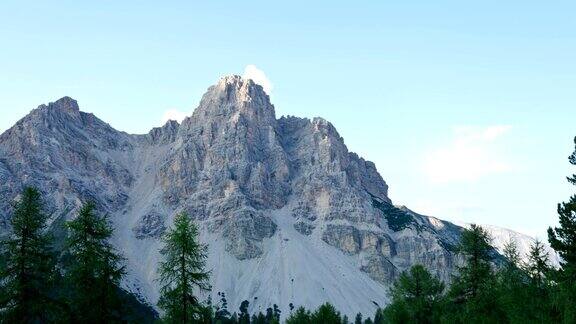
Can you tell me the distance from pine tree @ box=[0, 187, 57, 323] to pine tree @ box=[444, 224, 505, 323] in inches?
1471

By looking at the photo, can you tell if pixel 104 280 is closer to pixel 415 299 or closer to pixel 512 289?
pixel 512 289

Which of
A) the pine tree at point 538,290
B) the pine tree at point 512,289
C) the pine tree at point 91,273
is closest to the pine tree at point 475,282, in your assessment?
the pine tree at point 512,289

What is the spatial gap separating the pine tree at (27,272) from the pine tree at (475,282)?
123ft

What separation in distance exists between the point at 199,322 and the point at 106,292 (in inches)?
277

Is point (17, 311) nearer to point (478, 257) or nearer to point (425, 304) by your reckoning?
point (478, 257)

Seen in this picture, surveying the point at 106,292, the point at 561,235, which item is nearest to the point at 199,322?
the point at 106,292

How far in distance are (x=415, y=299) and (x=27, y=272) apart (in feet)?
153

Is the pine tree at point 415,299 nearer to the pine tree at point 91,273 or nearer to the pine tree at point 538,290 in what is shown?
the pine tree at point 538,290

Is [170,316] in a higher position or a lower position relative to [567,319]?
lower

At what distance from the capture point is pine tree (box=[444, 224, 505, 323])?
187ft

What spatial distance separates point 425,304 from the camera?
70250 millimetres

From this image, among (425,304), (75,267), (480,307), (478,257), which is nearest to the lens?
(75,267)

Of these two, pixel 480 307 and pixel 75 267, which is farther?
pixel 480 307

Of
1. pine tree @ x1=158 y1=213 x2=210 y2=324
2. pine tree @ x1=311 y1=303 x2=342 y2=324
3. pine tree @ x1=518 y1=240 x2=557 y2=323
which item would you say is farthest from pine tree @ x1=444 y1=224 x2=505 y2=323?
pine tree @ x1=158 y1=213 x2=210 y2=324
